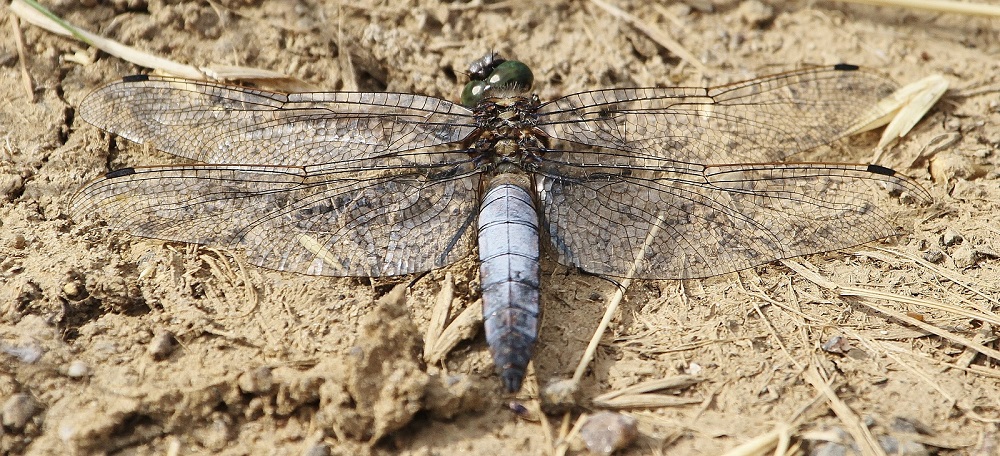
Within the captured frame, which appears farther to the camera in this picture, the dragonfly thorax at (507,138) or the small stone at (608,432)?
the dragonfly thorax at (507,138)

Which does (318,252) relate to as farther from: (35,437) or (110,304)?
(35,437)

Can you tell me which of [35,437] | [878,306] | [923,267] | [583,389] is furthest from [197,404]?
[923,267]

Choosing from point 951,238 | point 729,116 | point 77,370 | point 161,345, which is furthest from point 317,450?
point 951,238

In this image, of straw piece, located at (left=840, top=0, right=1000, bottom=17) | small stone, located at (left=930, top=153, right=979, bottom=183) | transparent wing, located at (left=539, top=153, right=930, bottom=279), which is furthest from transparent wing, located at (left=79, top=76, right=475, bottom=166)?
straw piece, located at (left=840, top=0, right=1000, bottom=17)

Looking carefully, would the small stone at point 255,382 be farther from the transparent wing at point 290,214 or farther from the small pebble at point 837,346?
the small pebble at point 837,346

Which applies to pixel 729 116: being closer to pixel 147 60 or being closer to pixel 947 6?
pixel 947 6

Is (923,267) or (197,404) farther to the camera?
(923,267)

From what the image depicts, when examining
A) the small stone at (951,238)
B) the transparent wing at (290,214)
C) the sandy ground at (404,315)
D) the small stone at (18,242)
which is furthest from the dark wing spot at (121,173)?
the small stone at (951,238)
